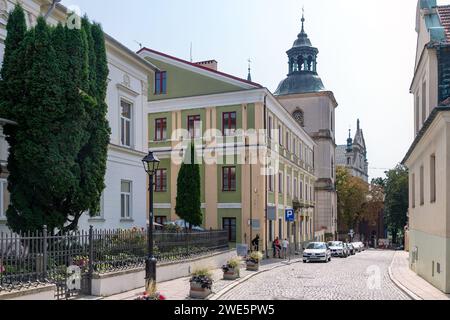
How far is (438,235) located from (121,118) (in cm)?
1340

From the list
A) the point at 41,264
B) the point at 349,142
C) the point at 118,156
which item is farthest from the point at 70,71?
the point at 349,142

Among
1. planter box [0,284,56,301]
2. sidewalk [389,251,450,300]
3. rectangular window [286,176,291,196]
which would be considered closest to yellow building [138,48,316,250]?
rectangular window [286,176,291,196]

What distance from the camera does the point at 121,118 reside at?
22.0m

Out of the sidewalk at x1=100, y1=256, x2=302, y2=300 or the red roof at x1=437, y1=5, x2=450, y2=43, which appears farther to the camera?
the red roof at x1=437, y1=5, x2=450, y2=43

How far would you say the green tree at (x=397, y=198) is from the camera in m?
74.4

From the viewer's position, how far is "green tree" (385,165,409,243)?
2931 inches

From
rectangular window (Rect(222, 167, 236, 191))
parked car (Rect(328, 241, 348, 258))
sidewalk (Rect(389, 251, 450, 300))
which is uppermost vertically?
rectangular window (Rect(222, 167, 236, 191))

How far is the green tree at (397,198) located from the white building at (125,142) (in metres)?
58.7

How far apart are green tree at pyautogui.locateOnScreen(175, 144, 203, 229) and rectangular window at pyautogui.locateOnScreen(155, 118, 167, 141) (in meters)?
7.82

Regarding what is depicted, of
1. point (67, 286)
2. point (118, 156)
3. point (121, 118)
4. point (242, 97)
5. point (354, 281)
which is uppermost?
point (242, 97)

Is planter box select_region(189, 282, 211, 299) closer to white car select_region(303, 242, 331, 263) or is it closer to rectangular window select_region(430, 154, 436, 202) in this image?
rectangular window select_region(430, 154, 436, 202)

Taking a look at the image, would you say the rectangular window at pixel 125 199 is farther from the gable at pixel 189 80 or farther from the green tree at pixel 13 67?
the gable at pixel 189 80

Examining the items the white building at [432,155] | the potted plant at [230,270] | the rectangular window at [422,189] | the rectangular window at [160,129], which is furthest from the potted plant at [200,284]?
the rectangular window at [160,129]
